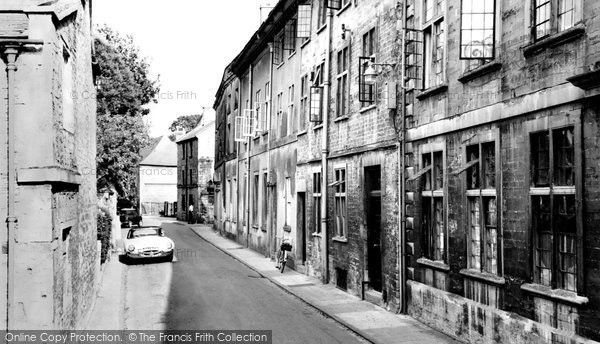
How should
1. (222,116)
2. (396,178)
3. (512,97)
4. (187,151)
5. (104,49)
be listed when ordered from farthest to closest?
(187,151) < (222,116) < (104,49) < (396,178) < (512,97)

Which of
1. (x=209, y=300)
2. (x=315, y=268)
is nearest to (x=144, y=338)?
(x=209, y=300)

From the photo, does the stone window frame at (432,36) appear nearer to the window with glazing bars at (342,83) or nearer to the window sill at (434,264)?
the window sill at (434,264)

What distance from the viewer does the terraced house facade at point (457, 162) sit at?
9.05m

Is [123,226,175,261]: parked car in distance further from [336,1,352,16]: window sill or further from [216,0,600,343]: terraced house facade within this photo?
[336,1,352,16]: window sill

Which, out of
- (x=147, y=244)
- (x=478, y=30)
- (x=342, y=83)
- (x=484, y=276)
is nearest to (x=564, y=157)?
(x=484, y=276)

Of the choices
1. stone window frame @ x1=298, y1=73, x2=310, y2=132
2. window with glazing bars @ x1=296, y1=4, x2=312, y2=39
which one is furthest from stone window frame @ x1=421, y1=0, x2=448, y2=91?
window with glazing bars @ x1=296, y1=4, x2=312, y2=39

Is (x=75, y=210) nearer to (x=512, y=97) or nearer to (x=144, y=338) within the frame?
(x=144, y=338)

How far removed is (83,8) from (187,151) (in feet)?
179

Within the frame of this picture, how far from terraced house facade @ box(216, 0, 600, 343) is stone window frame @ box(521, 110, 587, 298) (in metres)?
0.02

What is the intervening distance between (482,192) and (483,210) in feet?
1.04

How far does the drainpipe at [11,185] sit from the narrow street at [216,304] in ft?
15.2

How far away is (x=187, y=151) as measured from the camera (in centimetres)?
6800

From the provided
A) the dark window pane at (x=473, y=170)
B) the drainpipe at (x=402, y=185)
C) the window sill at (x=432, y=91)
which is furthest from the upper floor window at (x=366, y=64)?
the dark window pane at (x=473, y=170)

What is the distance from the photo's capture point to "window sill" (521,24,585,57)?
8.78 metres
